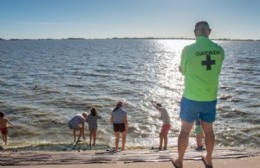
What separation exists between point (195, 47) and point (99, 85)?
2956 cm

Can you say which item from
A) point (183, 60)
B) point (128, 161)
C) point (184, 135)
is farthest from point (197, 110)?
point (128, 161)

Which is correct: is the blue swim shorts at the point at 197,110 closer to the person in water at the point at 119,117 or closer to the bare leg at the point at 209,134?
the bare leg at the point at 209,134

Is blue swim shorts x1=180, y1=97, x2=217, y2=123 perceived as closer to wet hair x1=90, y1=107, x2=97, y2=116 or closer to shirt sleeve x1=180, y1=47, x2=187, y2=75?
shirt sleeve x1=180, y1=47, x2=187, y2=75


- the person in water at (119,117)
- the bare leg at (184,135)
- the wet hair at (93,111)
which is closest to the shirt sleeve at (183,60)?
the bare leg at (184,135)

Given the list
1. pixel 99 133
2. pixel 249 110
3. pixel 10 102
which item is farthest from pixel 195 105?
pixel 10 102

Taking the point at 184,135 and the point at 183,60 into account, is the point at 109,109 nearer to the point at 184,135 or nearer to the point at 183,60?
the point at 184,135

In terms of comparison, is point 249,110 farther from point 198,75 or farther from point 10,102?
point 198,75

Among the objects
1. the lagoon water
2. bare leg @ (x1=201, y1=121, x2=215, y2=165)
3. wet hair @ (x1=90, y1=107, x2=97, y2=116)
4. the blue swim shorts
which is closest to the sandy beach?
bare leg @ (x1=201, y1=121, x2=215, y2=165)

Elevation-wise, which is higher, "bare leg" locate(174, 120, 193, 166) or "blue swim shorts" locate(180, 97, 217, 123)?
"blue swim shorts" locate(180, 97, 217, 123)

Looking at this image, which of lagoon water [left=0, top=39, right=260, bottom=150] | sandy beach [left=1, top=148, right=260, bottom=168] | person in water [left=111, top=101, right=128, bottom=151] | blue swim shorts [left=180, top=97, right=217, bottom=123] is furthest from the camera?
lagoon water [left=0, top=39, right=260, bottom=150]

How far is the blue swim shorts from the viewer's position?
535 cm

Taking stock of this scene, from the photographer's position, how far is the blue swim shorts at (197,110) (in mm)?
5348

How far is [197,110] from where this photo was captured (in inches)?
211

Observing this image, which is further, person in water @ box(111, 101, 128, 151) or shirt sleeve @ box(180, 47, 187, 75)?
person in water @ box(111, 101, 128, 151)
